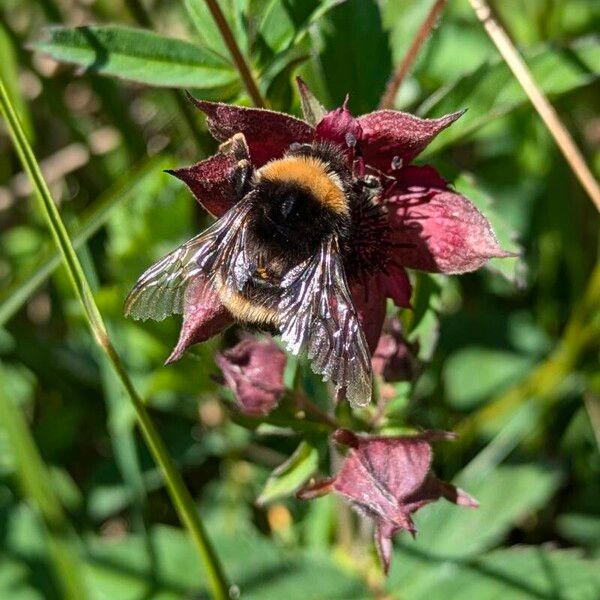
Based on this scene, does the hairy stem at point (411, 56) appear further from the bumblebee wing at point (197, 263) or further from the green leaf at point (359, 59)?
the bumblebee wing at point (197, 263)

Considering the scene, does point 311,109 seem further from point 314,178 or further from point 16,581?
point 16,581

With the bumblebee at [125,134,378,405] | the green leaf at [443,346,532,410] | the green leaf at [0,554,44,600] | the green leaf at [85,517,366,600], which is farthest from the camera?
the green leaf at [443,346,532,410]

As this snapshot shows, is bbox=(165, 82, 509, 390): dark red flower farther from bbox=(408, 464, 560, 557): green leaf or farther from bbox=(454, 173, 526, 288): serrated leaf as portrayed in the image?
bbox=(408, 464, 560, 557): green leaf

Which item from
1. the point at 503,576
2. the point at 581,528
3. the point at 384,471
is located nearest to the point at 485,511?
the point at 503,576

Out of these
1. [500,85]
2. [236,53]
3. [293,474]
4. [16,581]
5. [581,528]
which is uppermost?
[236,53]

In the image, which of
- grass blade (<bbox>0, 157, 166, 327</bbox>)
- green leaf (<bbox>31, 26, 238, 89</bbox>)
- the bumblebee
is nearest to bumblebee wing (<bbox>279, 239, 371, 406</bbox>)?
the bumblebee

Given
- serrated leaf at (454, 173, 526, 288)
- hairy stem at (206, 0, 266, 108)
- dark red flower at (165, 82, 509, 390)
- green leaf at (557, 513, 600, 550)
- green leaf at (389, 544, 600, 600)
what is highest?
hairy stem at (206, 0, 266, 108)

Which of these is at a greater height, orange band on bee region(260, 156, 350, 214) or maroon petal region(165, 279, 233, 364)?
orange band on bee region(260, 156, 350, 214)
